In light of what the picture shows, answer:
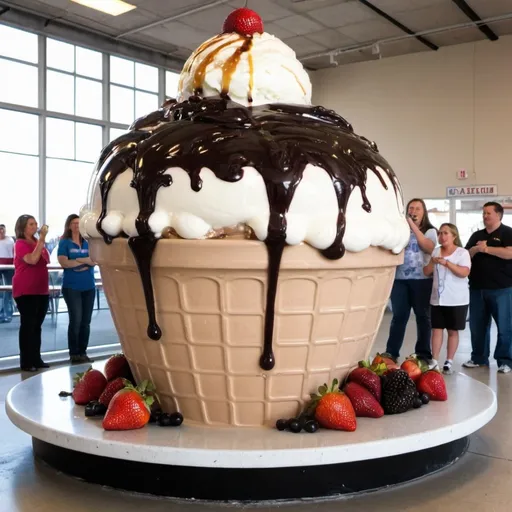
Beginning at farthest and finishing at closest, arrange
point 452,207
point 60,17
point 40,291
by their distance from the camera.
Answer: point 452,207 < point 60,17 < point 40,291

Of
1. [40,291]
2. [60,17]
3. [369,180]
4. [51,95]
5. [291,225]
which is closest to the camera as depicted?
[291,225]

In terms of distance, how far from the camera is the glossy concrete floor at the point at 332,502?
264 cm

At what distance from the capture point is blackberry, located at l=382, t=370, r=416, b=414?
3139 millimetres

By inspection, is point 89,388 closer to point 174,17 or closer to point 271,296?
point 271,296

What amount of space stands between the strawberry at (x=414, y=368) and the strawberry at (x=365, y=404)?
49 cm

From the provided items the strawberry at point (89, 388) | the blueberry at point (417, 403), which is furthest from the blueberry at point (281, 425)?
the strawberry at point (89, 388)

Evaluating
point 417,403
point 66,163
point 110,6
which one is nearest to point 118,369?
point 417,403

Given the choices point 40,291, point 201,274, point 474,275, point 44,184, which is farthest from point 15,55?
point 201,274

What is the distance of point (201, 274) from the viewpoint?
2.82m

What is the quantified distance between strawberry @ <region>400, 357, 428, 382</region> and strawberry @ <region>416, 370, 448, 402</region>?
0.07m

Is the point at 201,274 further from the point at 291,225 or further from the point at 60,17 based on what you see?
the point at 60,17

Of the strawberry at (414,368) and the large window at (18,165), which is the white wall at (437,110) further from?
the strawberry at (414,368)

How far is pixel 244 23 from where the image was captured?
11.4ft

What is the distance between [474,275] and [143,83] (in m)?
7.60
